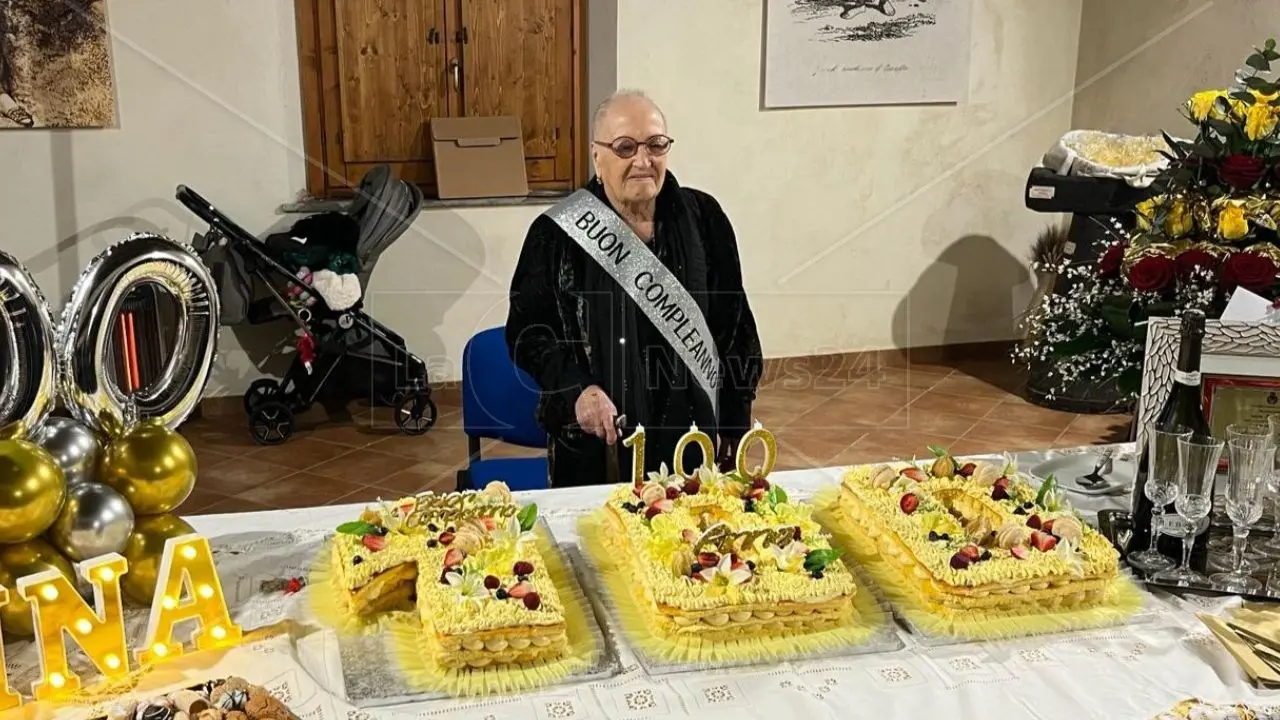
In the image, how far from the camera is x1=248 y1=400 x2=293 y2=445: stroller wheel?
14.8 ft

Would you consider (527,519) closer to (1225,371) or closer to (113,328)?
(113,328)

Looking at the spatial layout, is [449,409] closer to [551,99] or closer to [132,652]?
[551,99]

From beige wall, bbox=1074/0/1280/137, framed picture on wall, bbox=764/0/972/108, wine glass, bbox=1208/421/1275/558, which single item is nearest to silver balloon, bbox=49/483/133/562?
wine glass, bbox=1208/421/1275/558

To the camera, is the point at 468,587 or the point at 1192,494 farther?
the point at 1192,494

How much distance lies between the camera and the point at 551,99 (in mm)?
5148

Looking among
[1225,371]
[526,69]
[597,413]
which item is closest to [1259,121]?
[1225,371]

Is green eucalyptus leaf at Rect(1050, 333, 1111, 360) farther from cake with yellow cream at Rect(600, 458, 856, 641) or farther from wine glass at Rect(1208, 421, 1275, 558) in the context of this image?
cake with yellow cream at Rect(600, 458, 856, 641)

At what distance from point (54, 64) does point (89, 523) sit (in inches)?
136

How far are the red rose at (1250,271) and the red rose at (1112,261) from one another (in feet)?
0.63

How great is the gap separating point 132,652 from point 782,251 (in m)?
4.25

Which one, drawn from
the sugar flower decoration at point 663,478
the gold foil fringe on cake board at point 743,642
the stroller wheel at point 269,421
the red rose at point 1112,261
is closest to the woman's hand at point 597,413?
the sugar flower decoration at point 663,478

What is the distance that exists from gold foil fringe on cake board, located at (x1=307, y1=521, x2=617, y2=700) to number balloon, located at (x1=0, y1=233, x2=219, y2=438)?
1.17 feet

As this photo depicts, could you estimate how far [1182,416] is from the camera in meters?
1.70

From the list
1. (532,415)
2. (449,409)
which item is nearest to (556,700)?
(532,415)
